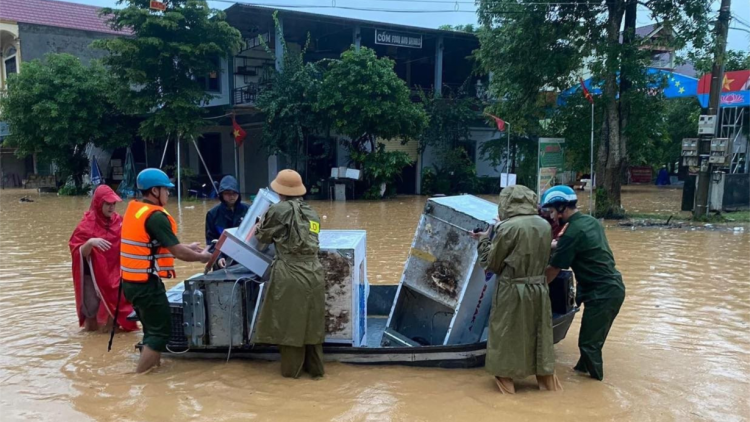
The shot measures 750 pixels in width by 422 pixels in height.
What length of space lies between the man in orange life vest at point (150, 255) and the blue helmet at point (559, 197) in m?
2.76

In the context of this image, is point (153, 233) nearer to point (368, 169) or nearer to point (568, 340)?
point (568, 340)

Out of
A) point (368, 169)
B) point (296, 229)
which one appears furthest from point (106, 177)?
point (296, 229)

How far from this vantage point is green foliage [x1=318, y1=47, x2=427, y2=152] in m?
18.2

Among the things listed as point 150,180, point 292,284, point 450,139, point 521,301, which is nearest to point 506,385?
point 521,301

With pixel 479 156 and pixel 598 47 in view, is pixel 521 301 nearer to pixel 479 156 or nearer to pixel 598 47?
pixel 598 47

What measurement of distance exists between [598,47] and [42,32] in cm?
2667

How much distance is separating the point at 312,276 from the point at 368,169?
16.1m

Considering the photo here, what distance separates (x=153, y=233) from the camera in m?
3.99

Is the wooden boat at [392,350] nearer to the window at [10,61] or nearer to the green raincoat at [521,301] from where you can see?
the green raincoat at [521,301]

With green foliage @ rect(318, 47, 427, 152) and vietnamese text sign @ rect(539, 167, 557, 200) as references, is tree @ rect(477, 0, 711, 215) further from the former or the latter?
green foliage @ rect(318, 47, 427, 152)

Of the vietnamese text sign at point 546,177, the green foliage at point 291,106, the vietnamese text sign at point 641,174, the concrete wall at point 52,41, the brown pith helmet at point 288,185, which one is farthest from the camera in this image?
the vietnamese text sign at point 641,174

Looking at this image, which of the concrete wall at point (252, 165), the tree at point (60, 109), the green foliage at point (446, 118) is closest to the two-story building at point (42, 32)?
the tree at point (60, 109)

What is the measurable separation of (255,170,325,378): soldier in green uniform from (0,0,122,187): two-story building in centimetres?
2597

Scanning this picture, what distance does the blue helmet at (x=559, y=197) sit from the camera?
13.0 feet
